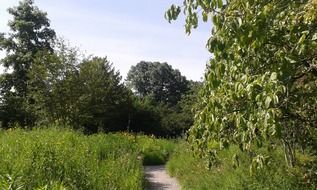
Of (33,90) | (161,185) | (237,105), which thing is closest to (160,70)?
(33,90)

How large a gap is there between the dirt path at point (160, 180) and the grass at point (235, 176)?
22 centimetres

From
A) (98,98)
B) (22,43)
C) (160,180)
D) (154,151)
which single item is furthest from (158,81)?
(160,180)

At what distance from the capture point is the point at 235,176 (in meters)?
8.85

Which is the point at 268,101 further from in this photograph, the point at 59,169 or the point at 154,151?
the point at 154,151

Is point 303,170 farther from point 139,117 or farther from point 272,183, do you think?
point 139,117

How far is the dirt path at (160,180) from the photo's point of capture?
11.4 meters

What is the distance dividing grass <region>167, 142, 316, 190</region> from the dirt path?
0.22 m

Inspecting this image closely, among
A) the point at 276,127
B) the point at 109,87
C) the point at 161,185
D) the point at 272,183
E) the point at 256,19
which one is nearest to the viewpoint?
the point at 276,127

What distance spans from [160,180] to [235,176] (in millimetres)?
4015

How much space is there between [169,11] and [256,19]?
0.90 metres

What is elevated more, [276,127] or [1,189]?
[276,127]

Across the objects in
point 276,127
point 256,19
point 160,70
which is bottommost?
point 276,127

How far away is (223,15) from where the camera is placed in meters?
3.62

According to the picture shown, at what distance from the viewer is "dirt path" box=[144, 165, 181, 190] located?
1138 cm
